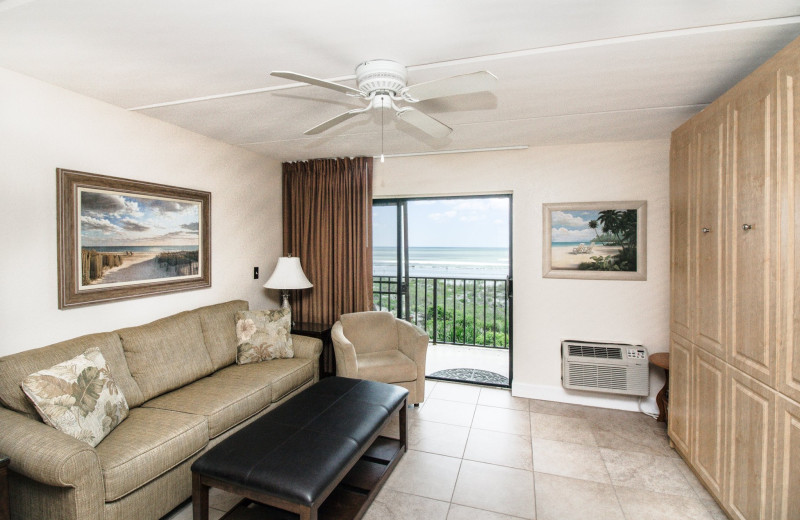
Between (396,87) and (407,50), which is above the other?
(407,50)

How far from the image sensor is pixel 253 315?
3369mm

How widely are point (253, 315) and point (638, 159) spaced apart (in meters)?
3.66

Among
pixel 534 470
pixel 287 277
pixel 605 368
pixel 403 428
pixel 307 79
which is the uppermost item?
pixel 307 79

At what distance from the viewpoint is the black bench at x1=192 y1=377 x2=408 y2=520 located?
1667 mm

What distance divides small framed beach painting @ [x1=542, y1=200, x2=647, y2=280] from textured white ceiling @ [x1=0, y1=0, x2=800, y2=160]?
901mm

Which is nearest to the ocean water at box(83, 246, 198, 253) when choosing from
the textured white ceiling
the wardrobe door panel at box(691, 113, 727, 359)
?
the textured white ceiling

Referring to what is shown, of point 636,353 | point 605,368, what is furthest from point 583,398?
point 636,353

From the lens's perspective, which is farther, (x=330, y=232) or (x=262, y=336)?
(x=330, y=232)

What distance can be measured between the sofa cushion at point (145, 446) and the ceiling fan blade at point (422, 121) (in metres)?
2.07

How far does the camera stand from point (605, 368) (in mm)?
3404

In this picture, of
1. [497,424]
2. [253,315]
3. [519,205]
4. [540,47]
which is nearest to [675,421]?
[497,424]

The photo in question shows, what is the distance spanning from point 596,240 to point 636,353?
1044mm

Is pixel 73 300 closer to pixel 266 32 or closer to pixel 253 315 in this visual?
pixel 253 315

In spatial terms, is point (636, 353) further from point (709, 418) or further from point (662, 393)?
point (709, 418)
